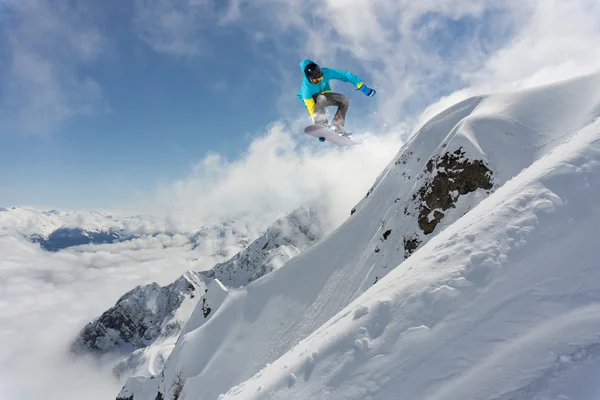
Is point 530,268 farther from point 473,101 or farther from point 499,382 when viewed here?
point 473,101

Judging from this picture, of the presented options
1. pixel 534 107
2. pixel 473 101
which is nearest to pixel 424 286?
pixel 534 107

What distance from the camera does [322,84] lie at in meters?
15.8

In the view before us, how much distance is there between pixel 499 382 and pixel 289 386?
3.89 metres

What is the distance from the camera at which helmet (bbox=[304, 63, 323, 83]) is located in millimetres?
14297

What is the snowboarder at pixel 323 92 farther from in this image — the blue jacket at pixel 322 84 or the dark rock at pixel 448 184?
the dark rock at pixel 448 184

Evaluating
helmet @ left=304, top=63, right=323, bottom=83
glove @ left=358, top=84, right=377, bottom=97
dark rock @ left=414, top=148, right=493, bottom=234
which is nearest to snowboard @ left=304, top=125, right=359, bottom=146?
helmet @ left=304, top=63, right=323, bottom=83

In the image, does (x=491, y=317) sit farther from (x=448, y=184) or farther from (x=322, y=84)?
(x=448, y=184)

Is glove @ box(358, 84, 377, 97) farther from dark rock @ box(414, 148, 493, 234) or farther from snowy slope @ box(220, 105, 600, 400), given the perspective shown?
dark rock @ box(414, 148, 493, 234)

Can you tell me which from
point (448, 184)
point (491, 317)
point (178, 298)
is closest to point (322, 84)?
point (491, 317)

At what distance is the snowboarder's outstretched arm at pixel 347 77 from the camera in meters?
15.1

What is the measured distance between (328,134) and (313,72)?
355 centimetres

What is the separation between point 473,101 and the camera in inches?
1339

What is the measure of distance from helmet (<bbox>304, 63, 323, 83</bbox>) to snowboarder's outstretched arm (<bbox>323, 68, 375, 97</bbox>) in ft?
3.77

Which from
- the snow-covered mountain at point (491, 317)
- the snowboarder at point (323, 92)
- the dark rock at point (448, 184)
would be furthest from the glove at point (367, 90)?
the dark rock at point (448, 184)
